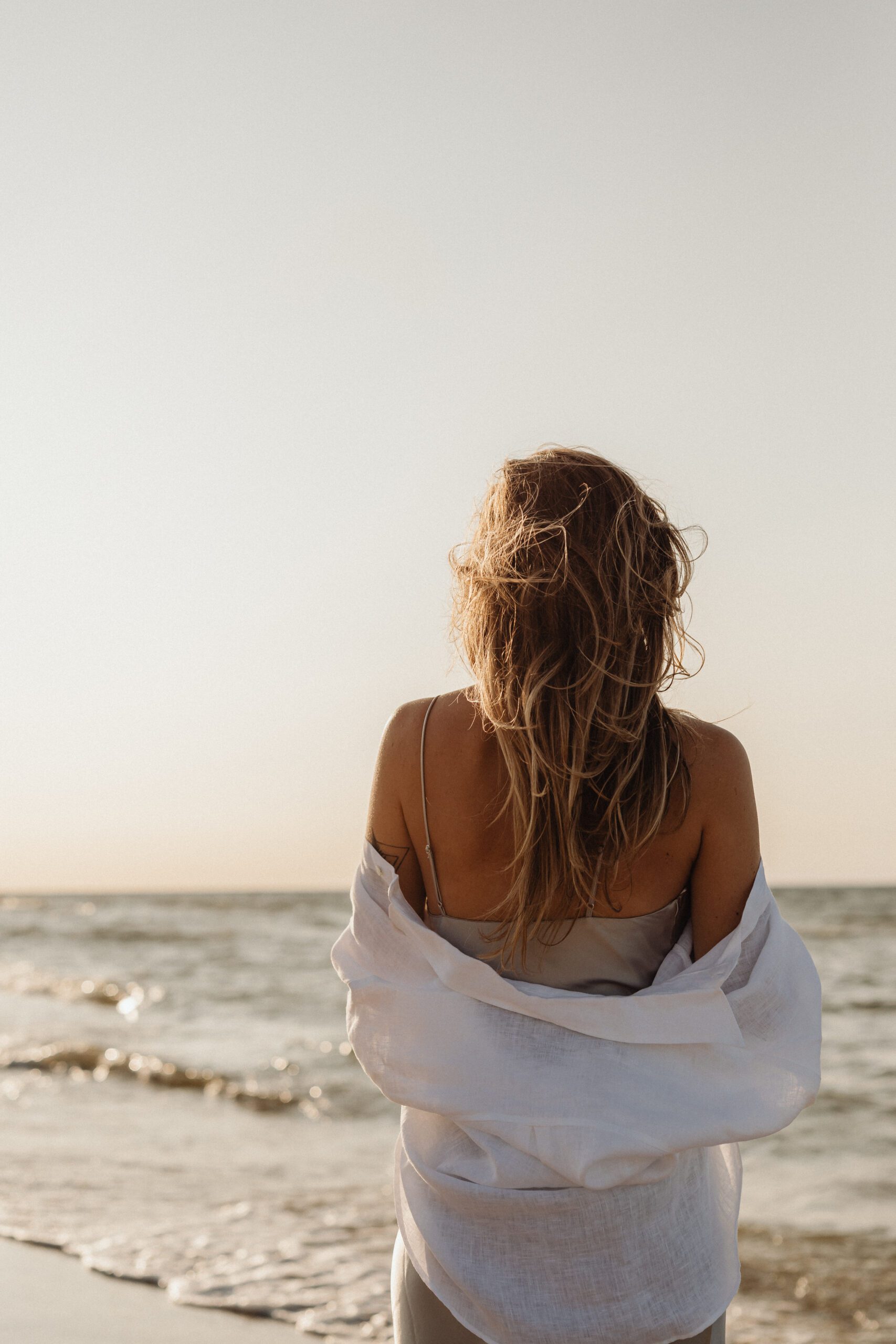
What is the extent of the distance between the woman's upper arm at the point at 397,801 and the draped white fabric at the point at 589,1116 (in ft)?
0.43

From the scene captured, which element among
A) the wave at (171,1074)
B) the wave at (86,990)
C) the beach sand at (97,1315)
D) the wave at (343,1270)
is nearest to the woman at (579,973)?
the beach sand at (97,1315)

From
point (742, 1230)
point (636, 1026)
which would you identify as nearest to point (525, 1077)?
point (636, 1026)

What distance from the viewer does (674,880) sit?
1699 mm

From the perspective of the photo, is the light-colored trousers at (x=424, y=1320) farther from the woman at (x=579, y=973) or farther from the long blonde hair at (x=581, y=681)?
the long blonde hair at (x=581, y=681)

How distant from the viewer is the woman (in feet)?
5.20

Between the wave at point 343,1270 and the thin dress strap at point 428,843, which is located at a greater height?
the thin dress strap at point 428,843

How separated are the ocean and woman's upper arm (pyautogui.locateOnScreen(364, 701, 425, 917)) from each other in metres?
2.38

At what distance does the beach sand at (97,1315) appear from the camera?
3.30 meters

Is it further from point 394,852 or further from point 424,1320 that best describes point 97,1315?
point 394,852

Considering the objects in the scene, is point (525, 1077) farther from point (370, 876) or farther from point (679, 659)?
point (679, 659)

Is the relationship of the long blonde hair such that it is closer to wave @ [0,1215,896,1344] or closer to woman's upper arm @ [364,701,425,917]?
woman's upper arm @ [364,701,425,917]

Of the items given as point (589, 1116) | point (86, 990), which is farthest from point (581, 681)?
point (86, 990)

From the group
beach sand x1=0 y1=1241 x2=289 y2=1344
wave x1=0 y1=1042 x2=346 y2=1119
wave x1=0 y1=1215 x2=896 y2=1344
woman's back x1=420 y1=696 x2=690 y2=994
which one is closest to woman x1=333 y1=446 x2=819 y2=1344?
woman's back x1=420 y1=696 x2=690 y2=994

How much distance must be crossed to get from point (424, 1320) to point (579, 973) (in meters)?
0.60
